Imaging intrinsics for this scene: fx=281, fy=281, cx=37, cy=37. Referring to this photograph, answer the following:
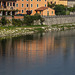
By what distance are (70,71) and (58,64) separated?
12.5 ft

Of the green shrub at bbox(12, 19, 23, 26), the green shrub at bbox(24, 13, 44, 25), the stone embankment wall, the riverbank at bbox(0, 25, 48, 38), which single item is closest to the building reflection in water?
the riverbank at bbox(0, 25, 48, 38)

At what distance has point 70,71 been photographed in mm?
42188

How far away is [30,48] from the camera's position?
192 ft

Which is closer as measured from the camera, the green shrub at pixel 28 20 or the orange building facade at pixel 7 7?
the green shrub at pixel 28 20

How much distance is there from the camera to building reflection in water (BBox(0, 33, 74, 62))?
51.9 meters

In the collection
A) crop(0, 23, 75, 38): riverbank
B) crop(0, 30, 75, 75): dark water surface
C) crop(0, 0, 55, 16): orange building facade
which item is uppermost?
crop(0, 0, 55, 16): orange building facade

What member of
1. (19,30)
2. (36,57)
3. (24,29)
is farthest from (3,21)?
(36,57)

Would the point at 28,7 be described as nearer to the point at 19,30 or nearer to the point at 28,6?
the point at 28,6

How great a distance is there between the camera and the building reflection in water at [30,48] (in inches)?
2042

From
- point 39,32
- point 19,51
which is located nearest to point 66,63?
point 19,51

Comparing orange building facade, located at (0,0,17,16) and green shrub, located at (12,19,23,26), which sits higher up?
orange building facade, located at (0,0,17,16)

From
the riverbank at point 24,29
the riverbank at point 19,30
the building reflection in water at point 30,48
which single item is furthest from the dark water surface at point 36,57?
the riverbank at point 24,29

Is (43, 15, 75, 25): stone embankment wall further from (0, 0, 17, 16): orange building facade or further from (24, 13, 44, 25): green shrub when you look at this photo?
(0, 0, 17, 16): orange building facade

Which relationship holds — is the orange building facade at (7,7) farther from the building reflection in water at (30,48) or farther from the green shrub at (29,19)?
the building reflection in water at (30,48)
